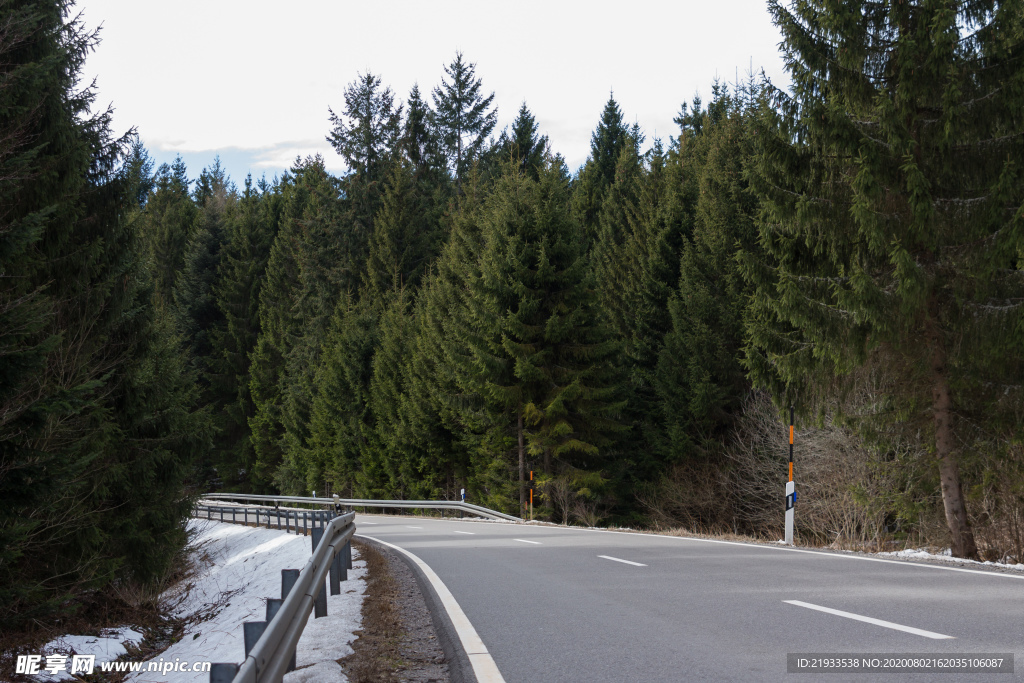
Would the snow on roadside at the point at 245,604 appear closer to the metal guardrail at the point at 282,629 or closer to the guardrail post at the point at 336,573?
the guardrail post at the point at 336,573

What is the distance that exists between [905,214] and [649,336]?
2831 cm

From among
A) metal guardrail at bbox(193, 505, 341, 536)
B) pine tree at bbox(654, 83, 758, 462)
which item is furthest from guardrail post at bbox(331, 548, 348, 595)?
pine tree at bbox(654, 83, 758, 462)

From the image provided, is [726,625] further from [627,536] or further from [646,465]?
[646,465]

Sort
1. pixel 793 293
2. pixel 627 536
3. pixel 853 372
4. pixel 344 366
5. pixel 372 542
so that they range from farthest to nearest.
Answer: pixel 344 366
pixel 372 542
pixel 627 536
pixel 853 372
pixel 793 293

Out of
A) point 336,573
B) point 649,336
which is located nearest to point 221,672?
point 336,573

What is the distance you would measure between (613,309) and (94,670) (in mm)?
40684

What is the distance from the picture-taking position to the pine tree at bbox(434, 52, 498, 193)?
6431 centimetres

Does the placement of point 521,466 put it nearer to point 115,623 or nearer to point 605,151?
point 115,623

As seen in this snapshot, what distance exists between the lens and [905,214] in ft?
49.0

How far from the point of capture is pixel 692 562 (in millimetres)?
11203

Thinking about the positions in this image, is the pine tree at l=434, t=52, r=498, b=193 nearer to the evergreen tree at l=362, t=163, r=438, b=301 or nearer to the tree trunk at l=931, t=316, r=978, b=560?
the evergreen tree at l=362, t=163, r=438, b=301

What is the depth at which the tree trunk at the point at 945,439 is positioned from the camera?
14281 mm

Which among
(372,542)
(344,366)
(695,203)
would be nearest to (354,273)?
(344,366)

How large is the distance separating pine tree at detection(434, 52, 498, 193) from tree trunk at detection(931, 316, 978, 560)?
51408 mm
